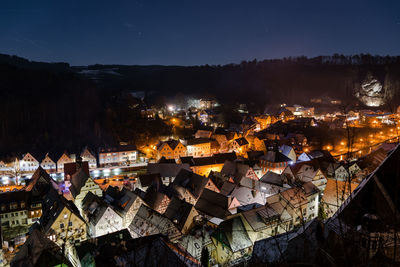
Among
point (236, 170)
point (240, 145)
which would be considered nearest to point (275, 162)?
point (236, 170)

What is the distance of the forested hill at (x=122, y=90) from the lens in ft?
143

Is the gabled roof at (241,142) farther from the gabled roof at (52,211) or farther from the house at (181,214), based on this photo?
the gabled roof at (52,211)

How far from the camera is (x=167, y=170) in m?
26.2

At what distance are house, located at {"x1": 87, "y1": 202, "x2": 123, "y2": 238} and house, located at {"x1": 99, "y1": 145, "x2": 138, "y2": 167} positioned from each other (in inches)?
719

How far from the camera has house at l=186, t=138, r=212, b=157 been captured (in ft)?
121

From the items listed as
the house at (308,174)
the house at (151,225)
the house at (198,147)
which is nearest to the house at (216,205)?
the house at (151,225)

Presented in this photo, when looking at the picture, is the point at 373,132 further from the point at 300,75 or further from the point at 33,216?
the point at 300,75

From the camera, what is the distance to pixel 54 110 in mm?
51344

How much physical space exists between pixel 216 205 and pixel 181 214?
9.87 ft

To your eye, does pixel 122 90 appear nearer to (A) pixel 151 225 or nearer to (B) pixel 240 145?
(B) pixel 240 145

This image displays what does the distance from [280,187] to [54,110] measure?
4948cm

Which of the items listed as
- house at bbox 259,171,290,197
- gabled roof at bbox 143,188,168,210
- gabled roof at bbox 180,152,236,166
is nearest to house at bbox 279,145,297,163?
gabled roof at bbox 180,152,236,166

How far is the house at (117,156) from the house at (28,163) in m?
→ 8.58

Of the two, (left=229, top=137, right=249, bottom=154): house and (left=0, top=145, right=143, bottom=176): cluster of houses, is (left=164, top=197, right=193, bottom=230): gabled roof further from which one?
(left=229, top=137, right=249, bottom=154): house
